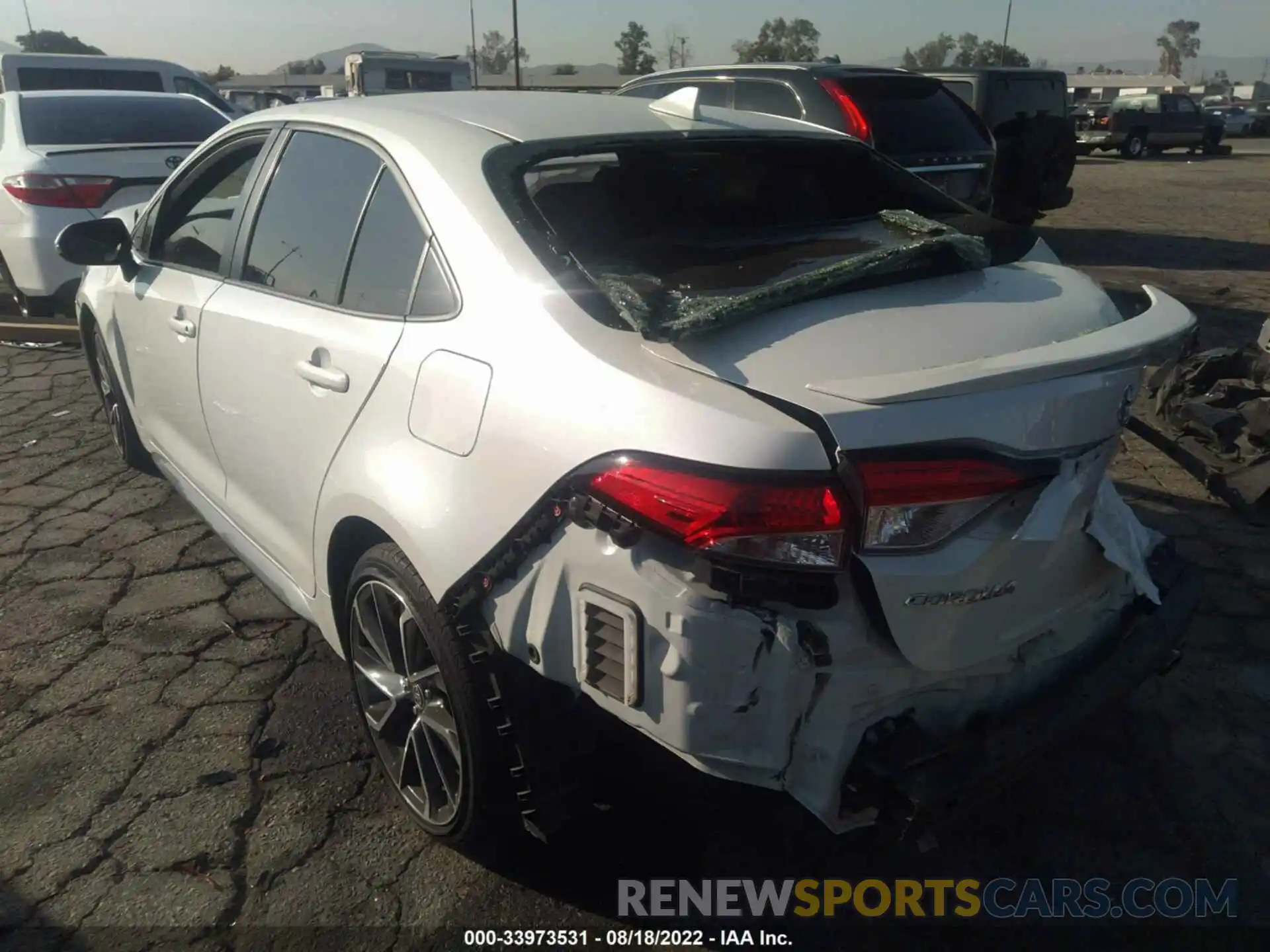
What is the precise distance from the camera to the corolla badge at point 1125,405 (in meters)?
1.94

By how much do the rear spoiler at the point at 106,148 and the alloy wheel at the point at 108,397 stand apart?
249 centimetres

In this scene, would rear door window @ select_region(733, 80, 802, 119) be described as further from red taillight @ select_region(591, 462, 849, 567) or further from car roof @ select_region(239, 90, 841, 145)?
red taillight @ select_region(591, 462, 849, 567)

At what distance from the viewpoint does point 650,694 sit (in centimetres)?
172

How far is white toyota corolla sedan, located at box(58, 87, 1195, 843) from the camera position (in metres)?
1.67

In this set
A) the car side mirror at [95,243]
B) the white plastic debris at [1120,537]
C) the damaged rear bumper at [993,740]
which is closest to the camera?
the damaged rear bumper at [993,740]

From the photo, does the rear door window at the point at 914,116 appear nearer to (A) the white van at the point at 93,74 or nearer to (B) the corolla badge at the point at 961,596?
(B) the corolla badge at the point at 961,596

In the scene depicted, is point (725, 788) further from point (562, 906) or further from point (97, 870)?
point (97, 870)

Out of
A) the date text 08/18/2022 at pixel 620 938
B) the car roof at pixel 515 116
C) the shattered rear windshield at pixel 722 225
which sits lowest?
the date text 08/18/2022 at pixel 620 938

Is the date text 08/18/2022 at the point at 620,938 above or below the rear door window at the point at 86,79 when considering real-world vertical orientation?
below

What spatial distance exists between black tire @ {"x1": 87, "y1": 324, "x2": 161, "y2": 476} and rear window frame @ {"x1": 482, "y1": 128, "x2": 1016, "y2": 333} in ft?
8.63

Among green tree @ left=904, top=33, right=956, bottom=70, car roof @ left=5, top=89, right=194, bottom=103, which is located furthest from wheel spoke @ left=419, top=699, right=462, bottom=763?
green tree @ left=904, top=33, right=956, bottom=70

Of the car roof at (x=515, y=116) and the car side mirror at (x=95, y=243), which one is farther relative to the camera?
the car side mirror at (x=95, y=243)

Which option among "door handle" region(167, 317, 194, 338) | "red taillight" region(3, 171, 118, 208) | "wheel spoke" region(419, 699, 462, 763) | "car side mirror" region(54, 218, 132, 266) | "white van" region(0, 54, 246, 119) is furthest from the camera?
"white van" region(0, 54, 246, 119)

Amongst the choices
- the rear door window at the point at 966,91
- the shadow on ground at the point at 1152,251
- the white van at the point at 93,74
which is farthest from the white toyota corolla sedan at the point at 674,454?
the white van at the point at 93,74
